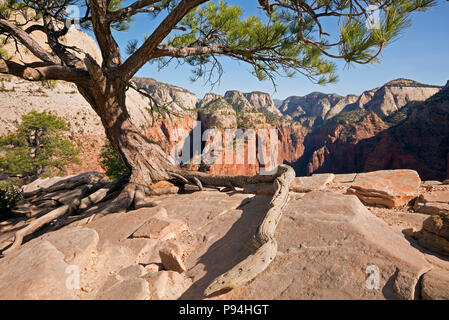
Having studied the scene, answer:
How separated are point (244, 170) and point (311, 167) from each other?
64.2ft

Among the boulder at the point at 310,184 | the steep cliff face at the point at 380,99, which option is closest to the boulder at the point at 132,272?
the boulder at the point at 310,184

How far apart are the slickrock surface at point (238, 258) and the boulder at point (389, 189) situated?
565 millimetres

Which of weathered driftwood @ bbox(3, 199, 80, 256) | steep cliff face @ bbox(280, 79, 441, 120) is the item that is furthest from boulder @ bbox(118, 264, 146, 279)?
steep cliff face @ bbox(280, 79, 441, 120)

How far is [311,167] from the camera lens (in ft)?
182

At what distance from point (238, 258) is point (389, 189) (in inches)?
142

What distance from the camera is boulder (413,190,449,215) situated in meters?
3.46

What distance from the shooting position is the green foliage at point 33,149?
17.7 metres

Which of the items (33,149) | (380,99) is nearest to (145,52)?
(33,149)

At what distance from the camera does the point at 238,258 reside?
222 cm

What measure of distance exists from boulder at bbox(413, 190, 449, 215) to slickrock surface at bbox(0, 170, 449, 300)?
193mm

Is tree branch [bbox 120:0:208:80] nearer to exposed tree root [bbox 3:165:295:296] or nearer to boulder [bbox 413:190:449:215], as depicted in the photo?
exposed tree root [bbox 3:165:295:296]

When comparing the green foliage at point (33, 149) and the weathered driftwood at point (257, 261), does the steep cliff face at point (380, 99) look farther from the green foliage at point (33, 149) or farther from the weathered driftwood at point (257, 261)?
the green foliage at point (33, 149)

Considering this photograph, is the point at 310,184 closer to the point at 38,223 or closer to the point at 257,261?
the point at 257,261

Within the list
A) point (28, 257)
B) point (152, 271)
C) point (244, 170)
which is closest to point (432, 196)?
point (152, 271)
